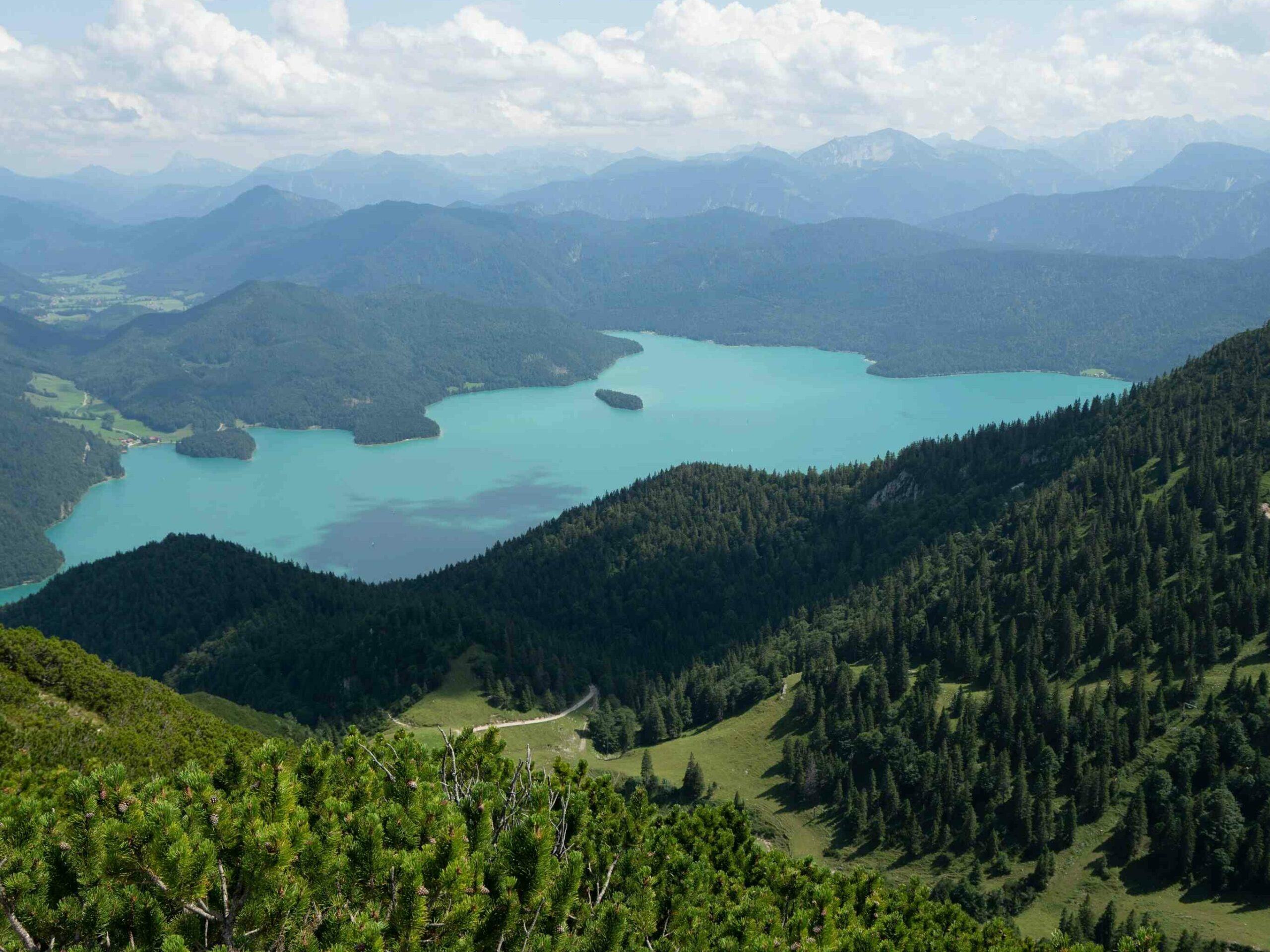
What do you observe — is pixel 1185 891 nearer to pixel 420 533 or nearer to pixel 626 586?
pixel 626 586

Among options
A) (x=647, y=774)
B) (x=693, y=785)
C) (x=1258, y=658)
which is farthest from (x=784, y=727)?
(x=1258, y=658)

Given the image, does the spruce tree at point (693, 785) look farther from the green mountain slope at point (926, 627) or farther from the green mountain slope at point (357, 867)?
the green mountain slope at point (357, 867)

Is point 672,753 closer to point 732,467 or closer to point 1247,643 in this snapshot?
point 1247,643

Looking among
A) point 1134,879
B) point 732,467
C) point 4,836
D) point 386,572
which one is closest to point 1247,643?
point 1134,879

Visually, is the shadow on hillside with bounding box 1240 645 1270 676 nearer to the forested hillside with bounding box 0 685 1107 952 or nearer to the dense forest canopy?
the forested hillside with bounding box 0 685 1107 952

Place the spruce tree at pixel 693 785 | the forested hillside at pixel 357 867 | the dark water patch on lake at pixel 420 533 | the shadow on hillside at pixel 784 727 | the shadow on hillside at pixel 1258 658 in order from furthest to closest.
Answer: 1. the dark water patch on lake at pixel 420 533
2. the shadow on hillside at pixel 784 727
3. the shadow on hillside at pixel 1258 658
4. the spruce tree at pixel 693 785
5. the forested hillside at pixel 357 867

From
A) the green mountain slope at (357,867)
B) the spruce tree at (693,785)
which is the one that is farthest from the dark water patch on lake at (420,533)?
the green mountain slope at (357,867)

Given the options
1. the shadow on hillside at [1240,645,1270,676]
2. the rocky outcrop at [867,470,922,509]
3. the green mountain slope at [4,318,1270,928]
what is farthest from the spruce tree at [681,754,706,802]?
the rocky outcrop at [867,470,922,509]

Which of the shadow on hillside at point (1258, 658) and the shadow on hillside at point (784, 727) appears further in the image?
the shadow on hillside at point (784, 727)

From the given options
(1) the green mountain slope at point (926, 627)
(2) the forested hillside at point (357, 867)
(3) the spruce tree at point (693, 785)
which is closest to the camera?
(2) the forested hillside at point (357, 867)
